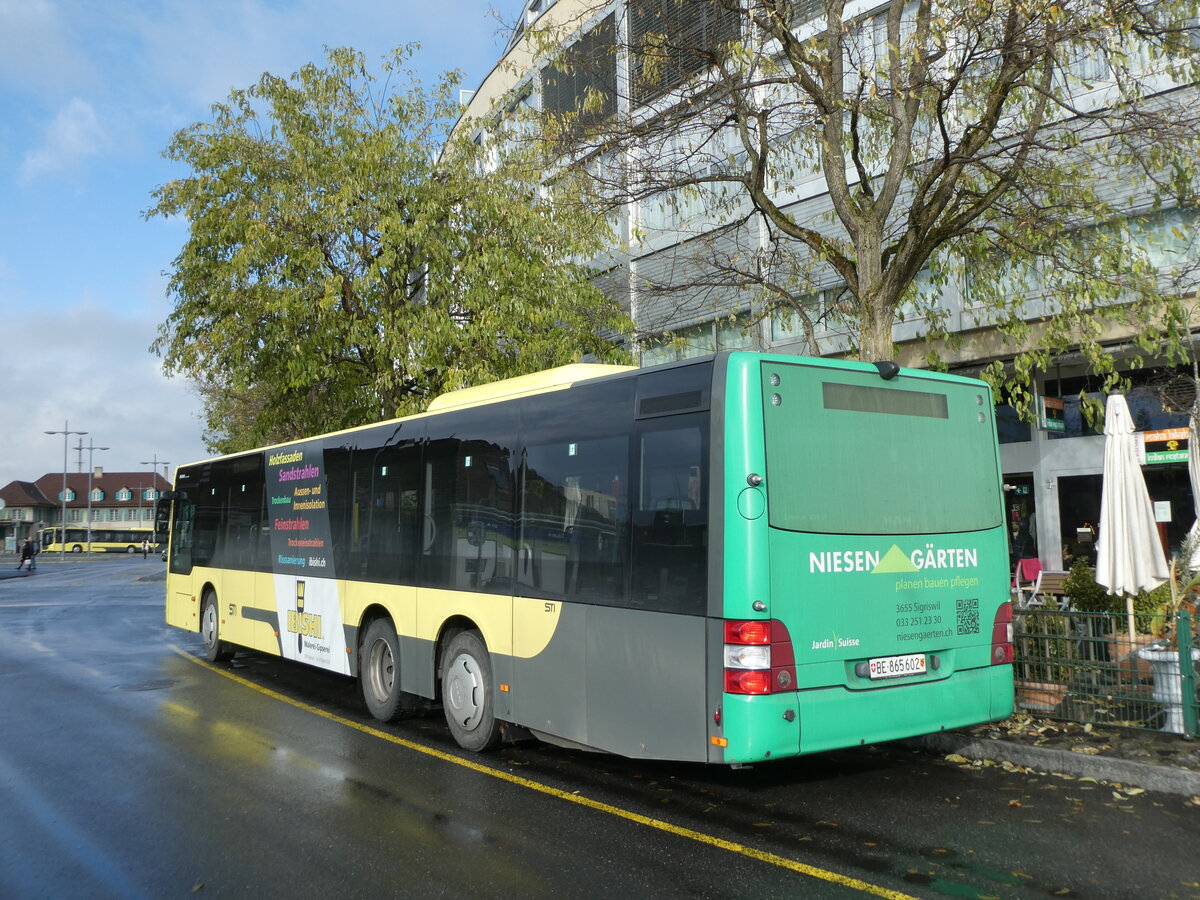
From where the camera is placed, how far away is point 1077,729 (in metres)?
8.01

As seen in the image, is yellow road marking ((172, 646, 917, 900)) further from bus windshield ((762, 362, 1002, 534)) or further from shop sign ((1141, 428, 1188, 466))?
shop sign ((1141, 428, 1188, 466))

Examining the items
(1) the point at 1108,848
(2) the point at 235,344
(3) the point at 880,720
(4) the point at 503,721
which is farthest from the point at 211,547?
(1) the point at 1108,848

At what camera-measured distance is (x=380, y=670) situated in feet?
32.4

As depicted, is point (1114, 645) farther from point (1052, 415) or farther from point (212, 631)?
point (212, 631)

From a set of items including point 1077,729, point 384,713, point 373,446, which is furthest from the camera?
point 373,446

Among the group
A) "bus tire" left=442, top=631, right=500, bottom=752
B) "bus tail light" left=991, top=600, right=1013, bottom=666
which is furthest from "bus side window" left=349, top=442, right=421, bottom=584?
"bus tail light" left=991, top=600, right=1013, bottom=666

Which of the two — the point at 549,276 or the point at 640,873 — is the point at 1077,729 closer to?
the point at 640,873

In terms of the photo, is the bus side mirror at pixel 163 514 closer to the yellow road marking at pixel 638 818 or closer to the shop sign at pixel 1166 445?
the yellow road marking at pixel 638 818

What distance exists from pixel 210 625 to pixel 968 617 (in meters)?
11.3

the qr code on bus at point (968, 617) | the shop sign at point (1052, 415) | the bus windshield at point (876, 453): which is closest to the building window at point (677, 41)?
the bus windshield at point (876, 453)

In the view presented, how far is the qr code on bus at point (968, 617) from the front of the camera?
6891 mm

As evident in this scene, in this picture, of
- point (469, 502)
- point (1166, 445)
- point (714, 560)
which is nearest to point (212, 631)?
point (469, 502)

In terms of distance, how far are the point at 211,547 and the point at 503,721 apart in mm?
8297

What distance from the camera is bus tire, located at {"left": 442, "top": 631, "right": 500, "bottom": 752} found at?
8.05m
